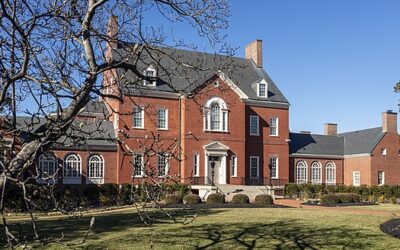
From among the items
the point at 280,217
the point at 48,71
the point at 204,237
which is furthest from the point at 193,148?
the point at 48,71

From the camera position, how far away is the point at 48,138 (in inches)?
234

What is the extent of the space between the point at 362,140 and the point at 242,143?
16243mm

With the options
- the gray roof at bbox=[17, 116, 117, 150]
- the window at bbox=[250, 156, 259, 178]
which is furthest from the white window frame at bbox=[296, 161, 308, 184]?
the gray roof at bbox=[17, 116, 117, 150]

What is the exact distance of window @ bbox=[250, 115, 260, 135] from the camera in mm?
46050

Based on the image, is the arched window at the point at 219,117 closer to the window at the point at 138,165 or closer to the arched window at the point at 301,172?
→ the arched window at the point at 301,172

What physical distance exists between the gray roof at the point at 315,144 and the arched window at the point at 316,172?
46.8 inches

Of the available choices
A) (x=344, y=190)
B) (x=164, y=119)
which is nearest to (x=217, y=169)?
(x=164, y=119)

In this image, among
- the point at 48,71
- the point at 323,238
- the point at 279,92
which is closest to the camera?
the point at 48,71

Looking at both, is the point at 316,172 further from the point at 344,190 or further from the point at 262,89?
the point at 262,89

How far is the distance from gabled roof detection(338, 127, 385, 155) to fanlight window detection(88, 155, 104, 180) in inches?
1033

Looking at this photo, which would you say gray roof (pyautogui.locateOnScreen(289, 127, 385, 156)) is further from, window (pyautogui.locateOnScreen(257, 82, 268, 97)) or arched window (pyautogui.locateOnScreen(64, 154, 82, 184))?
arched window (pyautogui.locateOnScreen(64, 154, 82, 184))

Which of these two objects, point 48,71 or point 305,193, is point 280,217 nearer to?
point 48,71

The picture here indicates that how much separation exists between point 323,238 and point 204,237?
3.39 meters

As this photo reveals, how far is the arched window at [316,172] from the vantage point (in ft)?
167
